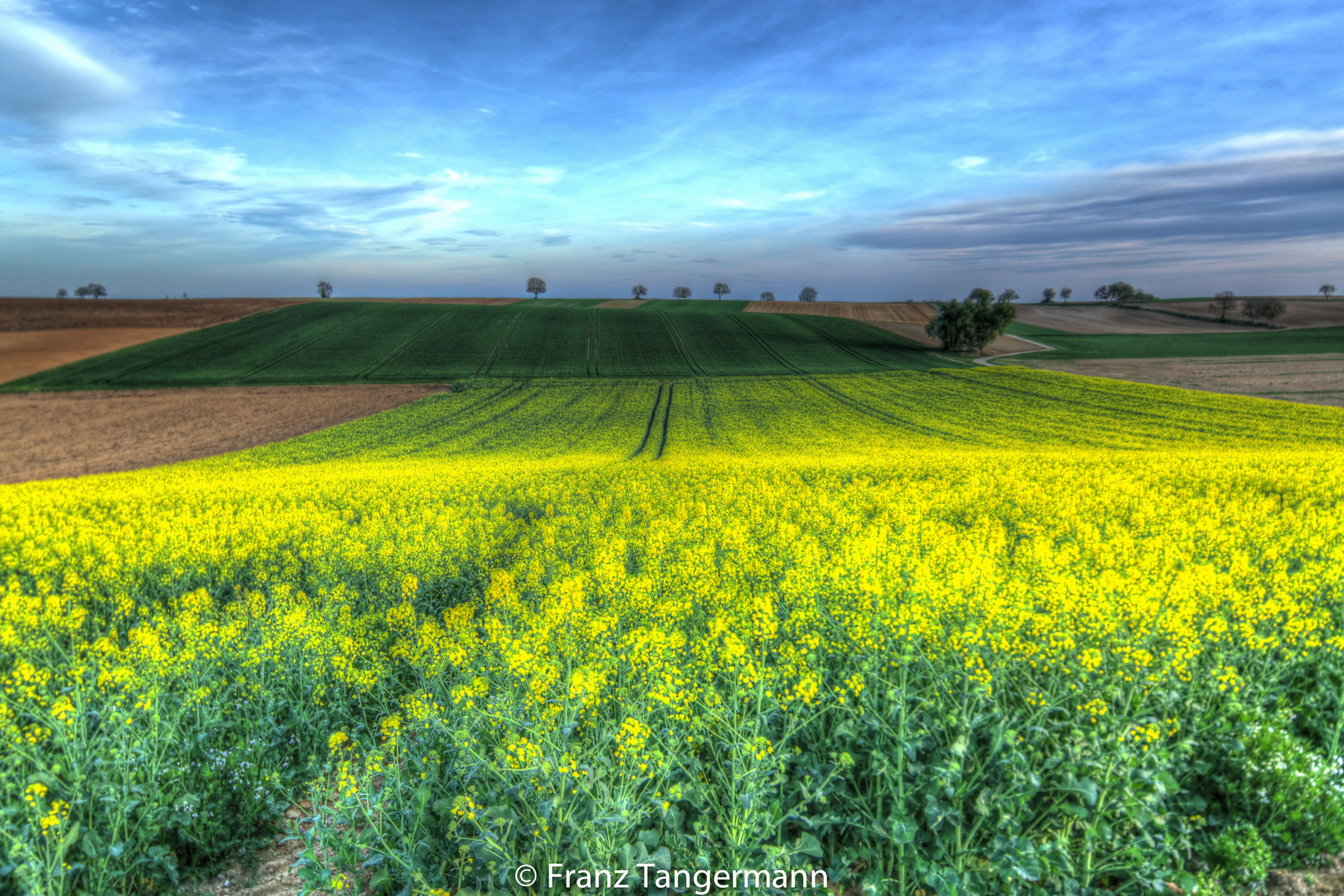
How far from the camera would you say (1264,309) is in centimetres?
9775

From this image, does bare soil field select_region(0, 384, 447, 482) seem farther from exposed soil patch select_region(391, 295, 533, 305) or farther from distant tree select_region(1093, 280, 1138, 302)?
distant tree select_region(1093, 280, 1138, 302)

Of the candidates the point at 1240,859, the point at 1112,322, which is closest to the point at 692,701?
the point at 1240,859

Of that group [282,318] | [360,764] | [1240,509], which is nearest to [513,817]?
[360,764]

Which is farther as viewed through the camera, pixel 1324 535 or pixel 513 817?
pixel 1324 535

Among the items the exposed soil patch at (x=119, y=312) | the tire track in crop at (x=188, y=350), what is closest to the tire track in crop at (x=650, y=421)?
the tire track in crop at (x=188, y=350)

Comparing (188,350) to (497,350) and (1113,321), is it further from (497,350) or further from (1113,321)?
(1113,321)

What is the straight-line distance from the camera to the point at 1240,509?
9.43 metres

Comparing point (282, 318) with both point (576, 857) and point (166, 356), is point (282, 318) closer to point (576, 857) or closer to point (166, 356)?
point (166, 356)

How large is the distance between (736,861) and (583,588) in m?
3.68

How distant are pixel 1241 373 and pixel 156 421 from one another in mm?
96034

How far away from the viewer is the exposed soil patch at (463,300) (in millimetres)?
104919

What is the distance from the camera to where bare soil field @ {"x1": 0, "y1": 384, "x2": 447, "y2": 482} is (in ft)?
115

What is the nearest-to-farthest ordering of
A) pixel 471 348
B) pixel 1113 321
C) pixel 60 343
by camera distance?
pixel 60 343
pixel 471 348
pixel 1113 321

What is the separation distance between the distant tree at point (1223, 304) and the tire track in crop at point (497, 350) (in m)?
128
